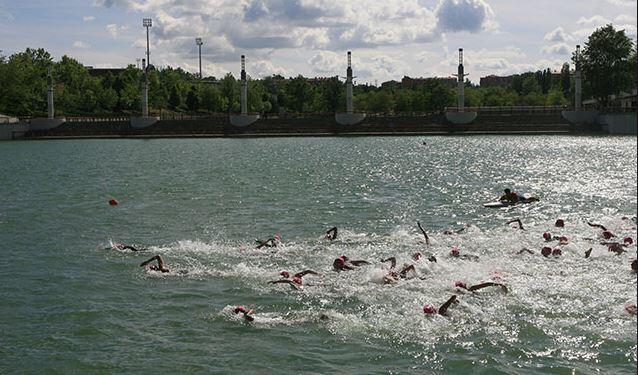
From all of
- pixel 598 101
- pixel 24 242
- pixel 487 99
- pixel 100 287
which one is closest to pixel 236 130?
pixel 598 101

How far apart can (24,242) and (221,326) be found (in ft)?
49.4

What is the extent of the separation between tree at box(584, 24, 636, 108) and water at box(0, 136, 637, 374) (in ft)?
290

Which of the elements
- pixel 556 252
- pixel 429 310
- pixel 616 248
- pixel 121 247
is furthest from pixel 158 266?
pixel 616 248

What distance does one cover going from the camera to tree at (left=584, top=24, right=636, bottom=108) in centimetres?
13025

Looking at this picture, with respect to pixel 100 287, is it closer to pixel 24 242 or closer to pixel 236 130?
pixel 24 242

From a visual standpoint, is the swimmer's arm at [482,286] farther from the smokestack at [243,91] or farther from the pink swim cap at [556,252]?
the smokestack at [243,91]

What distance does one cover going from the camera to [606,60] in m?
132

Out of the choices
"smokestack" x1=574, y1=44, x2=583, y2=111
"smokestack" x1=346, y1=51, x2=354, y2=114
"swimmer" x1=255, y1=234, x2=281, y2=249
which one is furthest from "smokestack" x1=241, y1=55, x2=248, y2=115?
"swimmer" x1=255, y1=234, x2=281, y2=249

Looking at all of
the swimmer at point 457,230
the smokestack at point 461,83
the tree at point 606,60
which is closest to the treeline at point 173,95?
the tree at point 606,60

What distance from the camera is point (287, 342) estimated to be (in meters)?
16.3

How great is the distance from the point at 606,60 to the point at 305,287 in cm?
12463

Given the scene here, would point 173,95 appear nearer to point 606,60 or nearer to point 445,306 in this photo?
point 606,60

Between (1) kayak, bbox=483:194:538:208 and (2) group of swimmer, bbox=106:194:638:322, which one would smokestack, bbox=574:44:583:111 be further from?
(2) group of swimmer, bbox=106:194:638:322

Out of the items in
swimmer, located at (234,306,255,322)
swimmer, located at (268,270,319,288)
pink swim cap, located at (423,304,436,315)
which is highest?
swimmer, located at (268,270,319,288)
